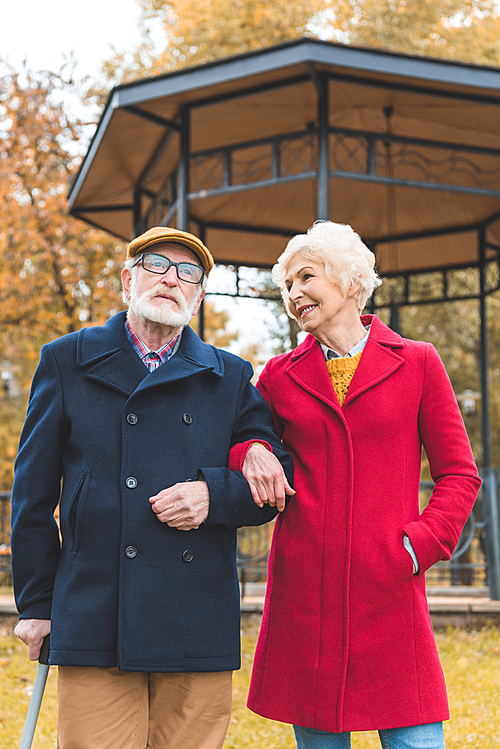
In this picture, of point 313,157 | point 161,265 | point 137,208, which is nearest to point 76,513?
point 161,265

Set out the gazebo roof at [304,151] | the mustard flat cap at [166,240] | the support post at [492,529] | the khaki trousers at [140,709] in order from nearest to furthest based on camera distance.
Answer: the khaki trousers at [140,709] → the mustard flat cap at [166,240] → the gazebo roof at [304,151] → the support post at [492,529]

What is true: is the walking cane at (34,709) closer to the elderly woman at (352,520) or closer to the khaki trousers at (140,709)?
the khaki trousers at (140,709)

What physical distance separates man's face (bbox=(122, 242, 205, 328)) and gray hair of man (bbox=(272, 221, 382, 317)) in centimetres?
36

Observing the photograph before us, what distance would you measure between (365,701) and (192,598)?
0.63 metres

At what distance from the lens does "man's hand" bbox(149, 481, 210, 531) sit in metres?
2.35

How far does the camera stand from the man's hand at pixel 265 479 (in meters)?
2.40

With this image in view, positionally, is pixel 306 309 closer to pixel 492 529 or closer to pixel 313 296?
pixel 313 296

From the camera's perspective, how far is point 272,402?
278cm

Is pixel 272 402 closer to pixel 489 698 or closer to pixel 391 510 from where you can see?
pixel 391 510

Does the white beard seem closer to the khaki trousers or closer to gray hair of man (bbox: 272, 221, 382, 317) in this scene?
gray hair of man (bbox: 272, 221, 382, 317)

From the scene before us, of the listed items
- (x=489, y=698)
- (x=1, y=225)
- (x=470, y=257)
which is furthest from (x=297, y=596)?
(x=1, y=225)

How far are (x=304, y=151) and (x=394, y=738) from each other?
623cm

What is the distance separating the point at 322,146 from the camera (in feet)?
18.9

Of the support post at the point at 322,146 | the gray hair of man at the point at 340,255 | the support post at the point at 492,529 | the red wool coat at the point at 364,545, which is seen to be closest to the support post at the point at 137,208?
the support post at the point at 322,146
